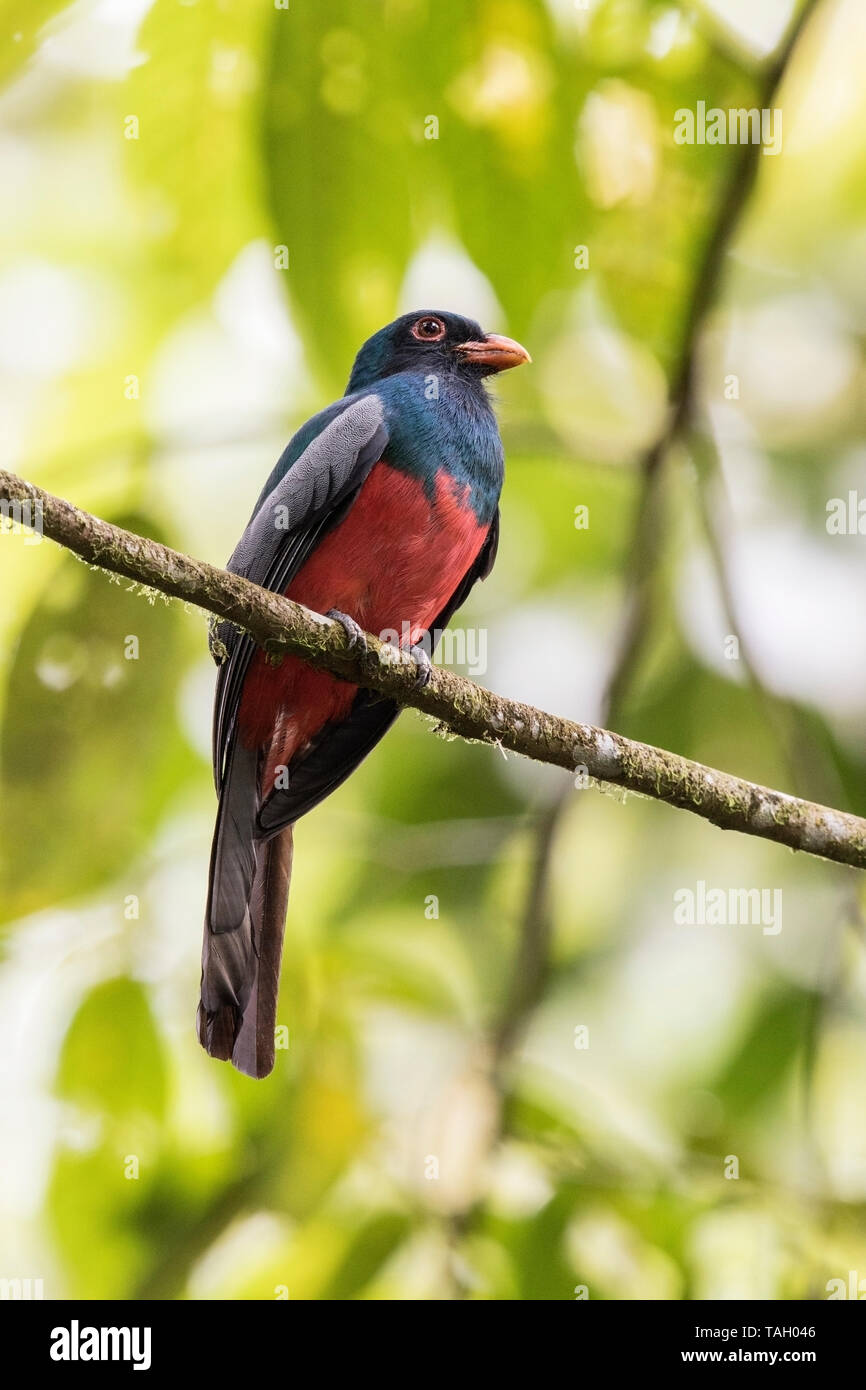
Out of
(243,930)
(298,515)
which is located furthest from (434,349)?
(243,930)

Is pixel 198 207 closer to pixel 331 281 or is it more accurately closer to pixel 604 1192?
pixel 331 281

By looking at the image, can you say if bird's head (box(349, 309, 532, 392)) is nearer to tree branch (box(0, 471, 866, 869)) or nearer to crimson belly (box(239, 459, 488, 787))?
crimson belly (box(239, 459, 488, 787))

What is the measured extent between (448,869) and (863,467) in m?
2.38

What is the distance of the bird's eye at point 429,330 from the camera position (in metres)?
5.00

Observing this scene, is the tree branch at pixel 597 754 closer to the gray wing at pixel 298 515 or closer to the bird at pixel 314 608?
the bird at pixel 314 608

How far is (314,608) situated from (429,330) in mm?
1467

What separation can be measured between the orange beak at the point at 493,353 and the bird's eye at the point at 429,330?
10 cm

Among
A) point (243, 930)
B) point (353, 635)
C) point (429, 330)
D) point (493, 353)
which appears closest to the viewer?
point (353, 635)

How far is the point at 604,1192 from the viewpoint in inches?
145

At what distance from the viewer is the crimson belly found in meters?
4.05

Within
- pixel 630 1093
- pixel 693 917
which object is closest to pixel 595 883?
pixel 693 917

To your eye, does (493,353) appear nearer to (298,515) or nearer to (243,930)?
(298,515)

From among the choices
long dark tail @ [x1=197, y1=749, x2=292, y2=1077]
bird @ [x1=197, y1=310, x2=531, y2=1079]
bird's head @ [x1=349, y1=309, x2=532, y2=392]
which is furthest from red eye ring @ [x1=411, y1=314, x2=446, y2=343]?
long dark tail @ [x1=197, y1=749, x2=292, y2=1077]

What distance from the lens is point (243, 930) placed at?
13.1 ft
